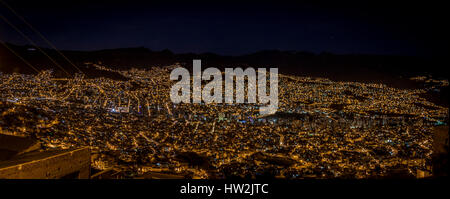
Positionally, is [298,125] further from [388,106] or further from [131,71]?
[131,71]
